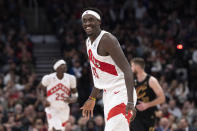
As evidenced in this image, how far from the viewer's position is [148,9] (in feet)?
56.7

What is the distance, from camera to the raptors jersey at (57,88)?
27.9ft

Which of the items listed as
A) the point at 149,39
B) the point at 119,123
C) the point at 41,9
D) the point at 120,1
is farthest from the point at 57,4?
the point at 119,123

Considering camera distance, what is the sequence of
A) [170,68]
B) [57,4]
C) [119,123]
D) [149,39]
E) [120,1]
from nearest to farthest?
[119,123] → [170,68] → [149,39] → [57,4] → [120,1]

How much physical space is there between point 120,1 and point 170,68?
5.06m

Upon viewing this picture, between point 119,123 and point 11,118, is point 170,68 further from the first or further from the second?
point 119,123

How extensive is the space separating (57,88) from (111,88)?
3.77m

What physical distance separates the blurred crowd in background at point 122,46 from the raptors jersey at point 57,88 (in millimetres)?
1557

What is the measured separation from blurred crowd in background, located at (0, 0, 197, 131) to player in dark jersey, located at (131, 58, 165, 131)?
10.4 ft

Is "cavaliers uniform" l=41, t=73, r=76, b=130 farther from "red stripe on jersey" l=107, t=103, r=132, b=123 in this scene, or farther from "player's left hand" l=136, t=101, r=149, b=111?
"red stripe on jersey" l=107, t=103, r=132, b=123

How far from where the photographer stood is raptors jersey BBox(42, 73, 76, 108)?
8516 mm

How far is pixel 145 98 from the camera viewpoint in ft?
23.6

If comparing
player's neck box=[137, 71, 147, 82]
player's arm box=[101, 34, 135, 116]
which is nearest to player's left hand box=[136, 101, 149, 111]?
player's neck box=[137, 71, 147, 82]

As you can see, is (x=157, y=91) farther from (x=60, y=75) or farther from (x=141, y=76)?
(x=60, y=75)

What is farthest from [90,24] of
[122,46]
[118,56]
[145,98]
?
[122,46]
